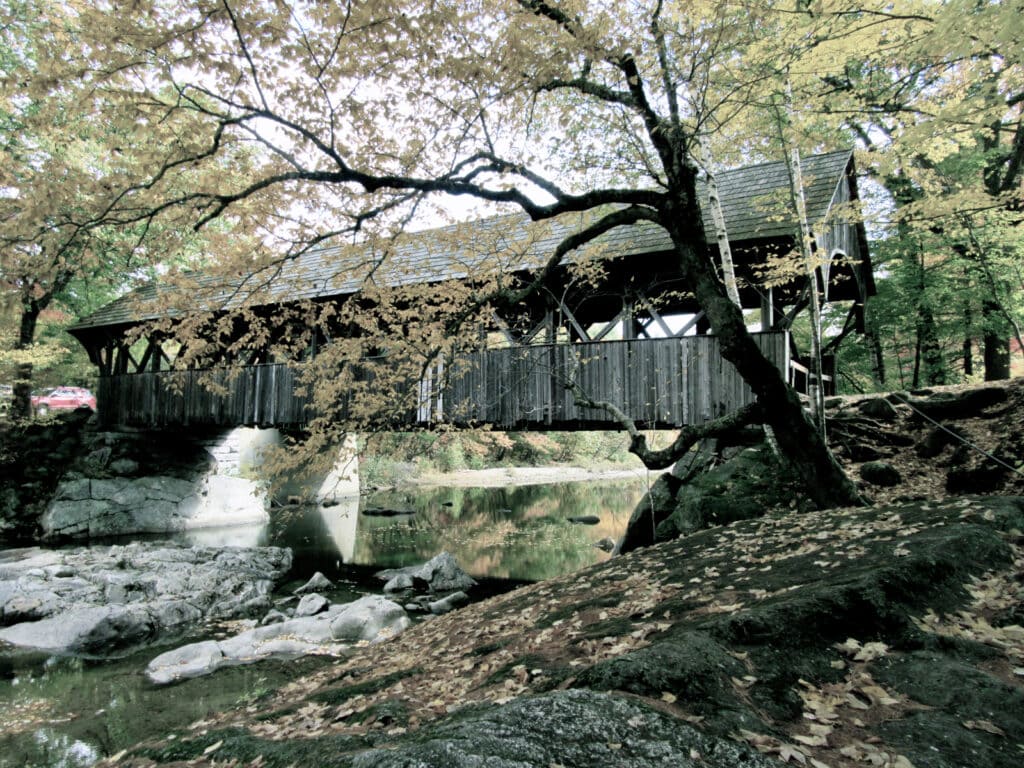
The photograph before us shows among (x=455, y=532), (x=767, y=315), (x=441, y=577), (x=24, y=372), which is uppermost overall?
(x=767, y=315)

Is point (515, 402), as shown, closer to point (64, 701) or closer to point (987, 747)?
point (64, 701)

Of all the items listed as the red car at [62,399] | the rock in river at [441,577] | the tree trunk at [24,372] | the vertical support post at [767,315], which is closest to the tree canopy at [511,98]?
the vertical support post at [767,315]

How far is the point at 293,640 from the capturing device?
253 inches

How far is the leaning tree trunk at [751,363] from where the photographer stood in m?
4.73

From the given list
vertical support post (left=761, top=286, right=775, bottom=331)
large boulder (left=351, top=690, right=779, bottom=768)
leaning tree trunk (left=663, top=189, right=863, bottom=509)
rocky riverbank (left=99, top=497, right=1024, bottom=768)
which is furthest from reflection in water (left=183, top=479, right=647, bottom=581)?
large boulder (left=351, top=690, right=779, bottom=768)

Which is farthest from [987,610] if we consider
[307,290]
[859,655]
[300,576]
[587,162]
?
[307,290]

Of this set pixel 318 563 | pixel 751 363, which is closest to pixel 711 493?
pixel 751 363

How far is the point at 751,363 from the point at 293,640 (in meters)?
5.77

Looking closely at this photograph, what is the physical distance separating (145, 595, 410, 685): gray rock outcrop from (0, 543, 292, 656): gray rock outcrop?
1086 millimetres

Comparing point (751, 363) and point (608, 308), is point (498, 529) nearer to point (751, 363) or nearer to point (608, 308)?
point (608, 308)

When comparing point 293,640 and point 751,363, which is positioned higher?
point 751,363

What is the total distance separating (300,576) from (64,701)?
533 cm

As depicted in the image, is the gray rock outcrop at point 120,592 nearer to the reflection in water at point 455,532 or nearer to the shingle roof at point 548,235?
the reflection in water at point 455,532

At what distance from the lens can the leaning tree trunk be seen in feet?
15.5
